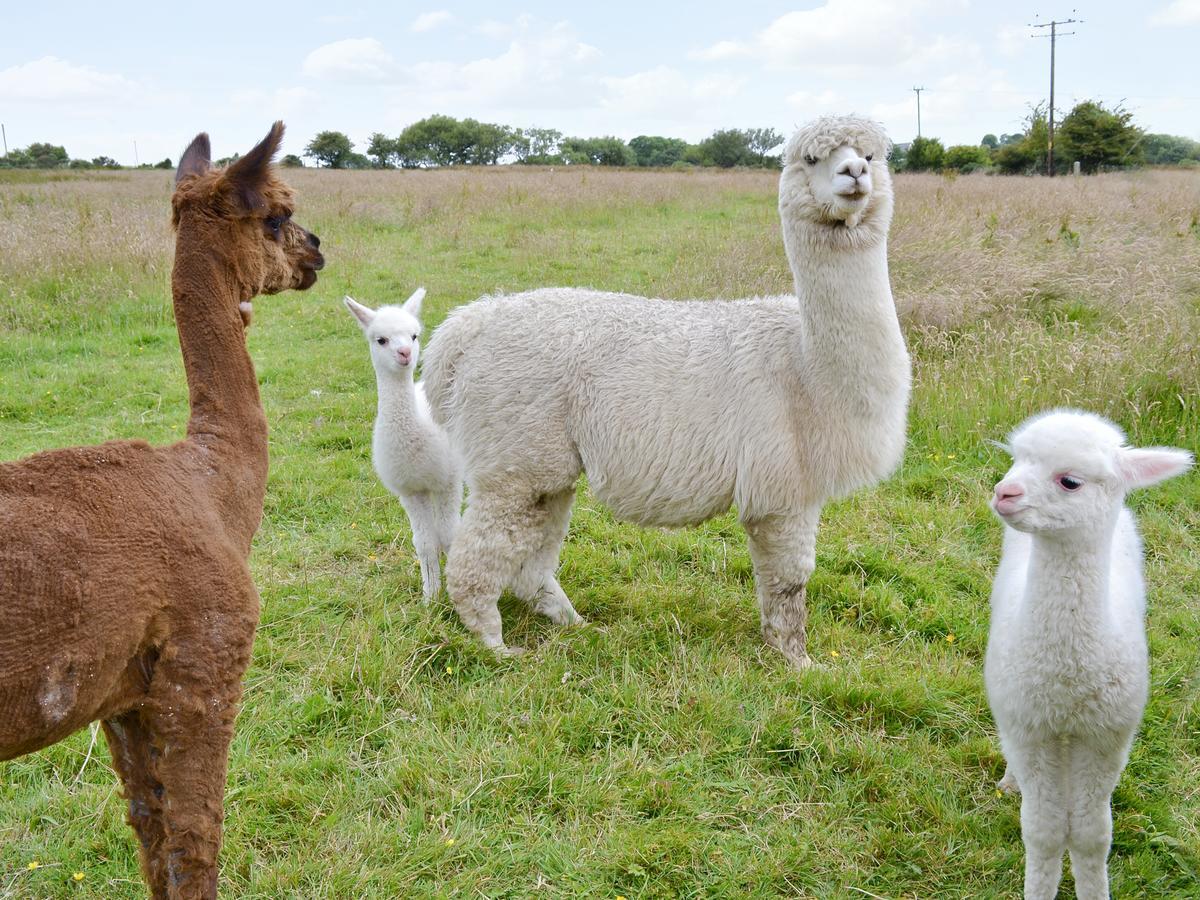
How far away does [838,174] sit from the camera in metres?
3.29

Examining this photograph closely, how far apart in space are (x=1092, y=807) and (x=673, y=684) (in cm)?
156

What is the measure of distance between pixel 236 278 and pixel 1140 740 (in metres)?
3.38

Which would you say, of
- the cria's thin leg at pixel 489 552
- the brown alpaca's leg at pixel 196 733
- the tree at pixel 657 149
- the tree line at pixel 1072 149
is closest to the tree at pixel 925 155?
the tree line at pixel 1072 149

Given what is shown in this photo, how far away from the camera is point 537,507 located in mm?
3986

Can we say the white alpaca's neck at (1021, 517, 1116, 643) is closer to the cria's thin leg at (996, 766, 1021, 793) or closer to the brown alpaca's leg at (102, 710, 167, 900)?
the cria's thin leg at (996, 766, 1021, 793)

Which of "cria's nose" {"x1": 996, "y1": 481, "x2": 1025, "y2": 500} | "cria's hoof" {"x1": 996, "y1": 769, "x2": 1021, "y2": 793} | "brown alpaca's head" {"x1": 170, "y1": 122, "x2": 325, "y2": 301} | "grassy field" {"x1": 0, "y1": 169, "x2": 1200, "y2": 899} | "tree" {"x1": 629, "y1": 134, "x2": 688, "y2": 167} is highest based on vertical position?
"tree" {"x1": 629, "y1": 134, "x2": 688, "y2": 167}

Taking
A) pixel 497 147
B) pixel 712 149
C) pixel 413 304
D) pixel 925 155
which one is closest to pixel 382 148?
pixel 497 147

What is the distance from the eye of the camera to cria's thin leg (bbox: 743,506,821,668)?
375 centimetres

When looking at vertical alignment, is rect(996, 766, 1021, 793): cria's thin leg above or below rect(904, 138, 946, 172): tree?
below

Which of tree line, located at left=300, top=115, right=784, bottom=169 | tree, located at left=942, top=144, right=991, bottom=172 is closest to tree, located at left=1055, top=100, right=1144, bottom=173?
tree, located at left=942, top=144, right=991, bottom=172

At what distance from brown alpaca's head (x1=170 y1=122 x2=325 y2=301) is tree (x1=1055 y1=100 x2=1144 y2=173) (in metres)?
32.1

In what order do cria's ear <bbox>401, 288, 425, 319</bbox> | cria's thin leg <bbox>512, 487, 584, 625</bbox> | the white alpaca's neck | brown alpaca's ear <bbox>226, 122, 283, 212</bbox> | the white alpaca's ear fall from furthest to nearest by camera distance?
cria's ear <bbox>401, 288, 425, 319</bbox>, the white alpaca's ear, cria's thin leg <bbox>512, 487, 584, 625</bbox>, the white alpaca's neck, brown alpaca's ear <bbox>226, 122, 283, 212</bbox>

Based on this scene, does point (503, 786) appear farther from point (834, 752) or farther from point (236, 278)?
point (236, 278)

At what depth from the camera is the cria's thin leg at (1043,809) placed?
2471mm
